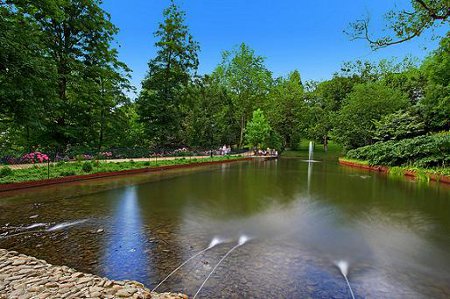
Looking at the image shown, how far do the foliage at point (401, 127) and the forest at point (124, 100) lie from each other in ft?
0.26

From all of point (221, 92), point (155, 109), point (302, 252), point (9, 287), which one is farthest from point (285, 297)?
point (221, 92)

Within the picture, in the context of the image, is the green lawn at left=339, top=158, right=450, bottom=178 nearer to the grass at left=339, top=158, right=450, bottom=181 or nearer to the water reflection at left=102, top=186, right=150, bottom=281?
the grass at left=339, top=158, right=450, bottom=181

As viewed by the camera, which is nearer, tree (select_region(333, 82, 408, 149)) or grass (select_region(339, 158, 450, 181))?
grass (select_region(339, 158, 450, 181))

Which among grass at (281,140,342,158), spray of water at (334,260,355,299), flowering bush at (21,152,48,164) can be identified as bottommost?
spray of water at (334,260,355,299)

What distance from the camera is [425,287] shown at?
334cm

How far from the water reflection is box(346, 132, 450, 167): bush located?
15444mm

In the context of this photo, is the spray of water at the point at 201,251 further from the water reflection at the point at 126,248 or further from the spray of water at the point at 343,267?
the spray of water at the point at 343,267

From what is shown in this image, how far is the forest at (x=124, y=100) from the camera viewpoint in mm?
8773

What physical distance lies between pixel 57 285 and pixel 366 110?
3182 cm

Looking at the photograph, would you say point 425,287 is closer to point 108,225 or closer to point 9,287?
point 9,287

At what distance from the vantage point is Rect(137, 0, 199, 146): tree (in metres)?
18.8

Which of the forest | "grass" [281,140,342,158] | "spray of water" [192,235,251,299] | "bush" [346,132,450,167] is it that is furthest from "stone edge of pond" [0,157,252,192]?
"grass" [281,140,342,158]

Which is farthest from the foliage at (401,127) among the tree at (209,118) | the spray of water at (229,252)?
the spray of water at (229,252)

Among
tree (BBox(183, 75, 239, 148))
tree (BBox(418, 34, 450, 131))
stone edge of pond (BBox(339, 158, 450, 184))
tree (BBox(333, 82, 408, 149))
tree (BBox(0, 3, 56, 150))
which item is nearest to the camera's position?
tree (BBox(0, 3, 56, 150))
